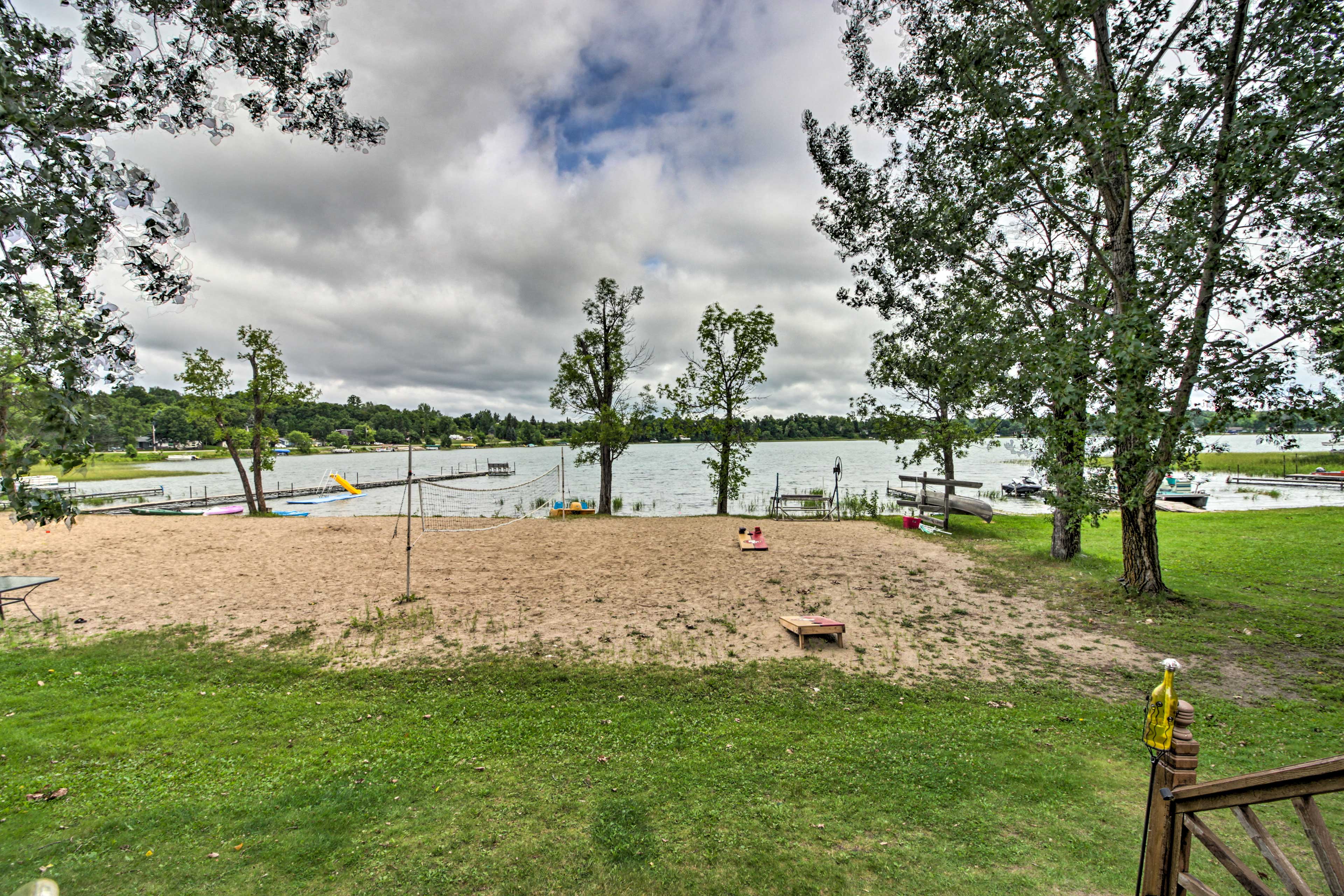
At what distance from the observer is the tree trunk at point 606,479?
22766 millimetres

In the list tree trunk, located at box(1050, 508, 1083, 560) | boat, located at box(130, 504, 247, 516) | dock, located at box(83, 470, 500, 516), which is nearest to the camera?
tree trunk, located at box(1050, 508, 1083, 560)

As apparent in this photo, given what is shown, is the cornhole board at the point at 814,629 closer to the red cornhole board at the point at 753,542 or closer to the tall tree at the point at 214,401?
the red cornhole board at the point at 753,542

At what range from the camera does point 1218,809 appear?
2283 mm

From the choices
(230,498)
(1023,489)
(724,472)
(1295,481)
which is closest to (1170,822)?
(724,472)

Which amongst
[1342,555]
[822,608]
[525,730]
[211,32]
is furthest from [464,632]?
[1342,555]

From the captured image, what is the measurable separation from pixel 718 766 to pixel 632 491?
3510 cm

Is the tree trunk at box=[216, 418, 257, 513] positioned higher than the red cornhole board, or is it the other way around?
the tree trunk at box=[216, 418, 257, 513]

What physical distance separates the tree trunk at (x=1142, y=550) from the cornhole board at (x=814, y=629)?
5.42 meters

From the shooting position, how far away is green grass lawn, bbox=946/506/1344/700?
6.64 meters

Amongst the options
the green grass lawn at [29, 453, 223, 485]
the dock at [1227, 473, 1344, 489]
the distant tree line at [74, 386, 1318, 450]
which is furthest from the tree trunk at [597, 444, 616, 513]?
the green grass lawn at [29, 453, 223, 485]

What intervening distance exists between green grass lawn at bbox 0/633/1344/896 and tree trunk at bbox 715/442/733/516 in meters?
15.1

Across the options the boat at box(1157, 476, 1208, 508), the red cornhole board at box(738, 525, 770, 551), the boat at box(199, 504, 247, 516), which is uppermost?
the boat at box(1157, 476, 1208, 508)

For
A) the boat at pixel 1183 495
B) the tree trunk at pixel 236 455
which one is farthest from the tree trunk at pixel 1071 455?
the tree trunk at pixel 236 455

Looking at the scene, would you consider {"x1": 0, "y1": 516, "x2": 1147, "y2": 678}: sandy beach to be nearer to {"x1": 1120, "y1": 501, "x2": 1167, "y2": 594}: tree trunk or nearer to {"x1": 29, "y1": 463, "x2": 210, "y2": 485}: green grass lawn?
{"x1": 1120, "y1": 501, "x2": 1167, "y2": 594}: tree trunk
